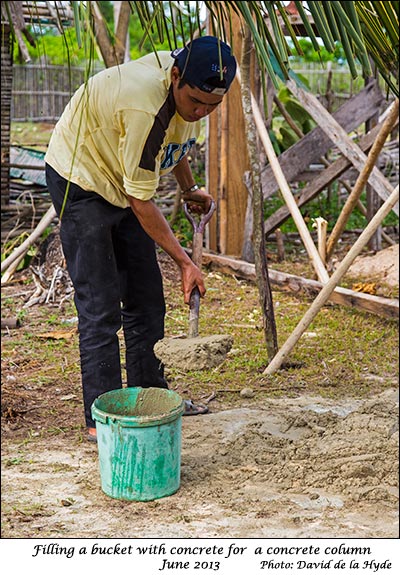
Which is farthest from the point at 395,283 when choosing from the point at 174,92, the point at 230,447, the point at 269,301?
the point at 174,92

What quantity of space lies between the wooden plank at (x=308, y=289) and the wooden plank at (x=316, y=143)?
0.79 m

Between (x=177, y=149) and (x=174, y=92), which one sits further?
(x=177, y=149)

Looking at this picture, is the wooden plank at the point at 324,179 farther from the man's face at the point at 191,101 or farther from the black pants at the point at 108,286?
the man's face at the point at 191,101

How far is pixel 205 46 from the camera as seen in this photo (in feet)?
10.1

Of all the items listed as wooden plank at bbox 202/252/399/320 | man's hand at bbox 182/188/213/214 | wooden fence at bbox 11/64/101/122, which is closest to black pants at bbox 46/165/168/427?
man's hand at bbox 182/188/213/214

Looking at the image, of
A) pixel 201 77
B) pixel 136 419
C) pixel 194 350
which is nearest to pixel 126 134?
pixel 201 77

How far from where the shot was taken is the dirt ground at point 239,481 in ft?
10.1

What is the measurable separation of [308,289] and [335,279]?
2008 millimetres

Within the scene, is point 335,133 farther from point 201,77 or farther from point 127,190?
point 201,77

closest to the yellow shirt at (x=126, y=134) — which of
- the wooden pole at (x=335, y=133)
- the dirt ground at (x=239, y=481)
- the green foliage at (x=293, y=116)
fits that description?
the dirt ground at (x=239, y=481)

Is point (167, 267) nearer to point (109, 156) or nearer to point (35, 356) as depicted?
point (35, 356)

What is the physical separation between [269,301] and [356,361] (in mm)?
743

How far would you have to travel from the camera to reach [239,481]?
347 centimetres

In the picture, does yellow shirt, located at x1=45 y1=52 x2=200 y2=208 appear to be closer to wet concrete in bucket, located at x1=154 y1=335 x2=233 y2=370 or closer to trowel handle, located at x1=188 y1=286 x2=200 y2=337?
trowel handle, located at x1=188 y1=286 x2=200 y2=337
